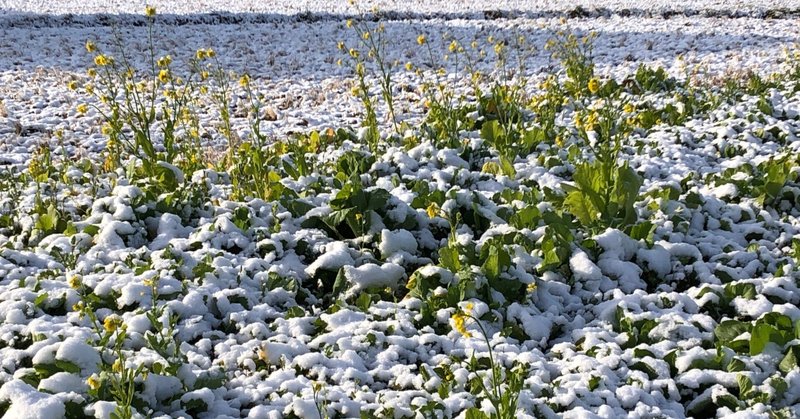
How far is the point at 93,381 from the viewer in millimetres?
2766

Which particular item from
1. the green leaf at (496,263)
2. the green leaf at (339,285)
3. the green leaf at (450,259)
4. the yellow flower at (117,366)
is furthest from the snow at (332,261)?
the yellow flower at (117,366)

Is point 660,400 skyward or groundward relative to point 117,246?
groundward

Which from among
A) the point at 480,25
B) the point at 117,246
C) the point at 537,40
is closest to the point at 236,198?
the point at 117,246

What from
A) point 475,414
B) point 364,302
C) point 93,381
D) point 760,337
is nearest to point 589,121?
point 760,337

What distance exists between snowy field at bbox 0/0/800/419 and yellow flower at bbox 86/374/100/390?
12 mm

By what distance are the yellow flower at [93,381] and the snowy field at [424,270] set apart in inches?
0.5

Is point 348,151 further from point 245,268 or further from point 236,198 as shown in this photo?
point 245,268

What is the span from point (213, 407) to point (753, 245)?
337 cm

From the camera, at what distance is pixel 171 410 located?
115 inches

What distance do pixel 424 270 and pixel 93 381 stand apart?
183 centimetres

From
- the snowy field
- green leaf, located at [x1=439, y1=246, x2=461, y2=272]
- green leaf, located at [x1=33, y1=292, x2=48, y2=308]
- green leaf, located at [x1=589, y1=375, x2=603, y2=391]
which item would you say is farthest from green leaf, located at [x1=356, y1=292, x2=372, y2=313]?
green leaf, located at [x1=33, y1=292, x2=48, y2=308]

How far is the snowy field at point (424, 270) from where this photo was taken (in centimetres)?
301

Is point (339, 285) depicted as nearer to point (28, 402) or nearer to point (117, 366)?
point (117, 366)

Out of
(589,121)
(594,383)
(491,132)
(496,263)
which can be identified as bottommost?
(594,383)
